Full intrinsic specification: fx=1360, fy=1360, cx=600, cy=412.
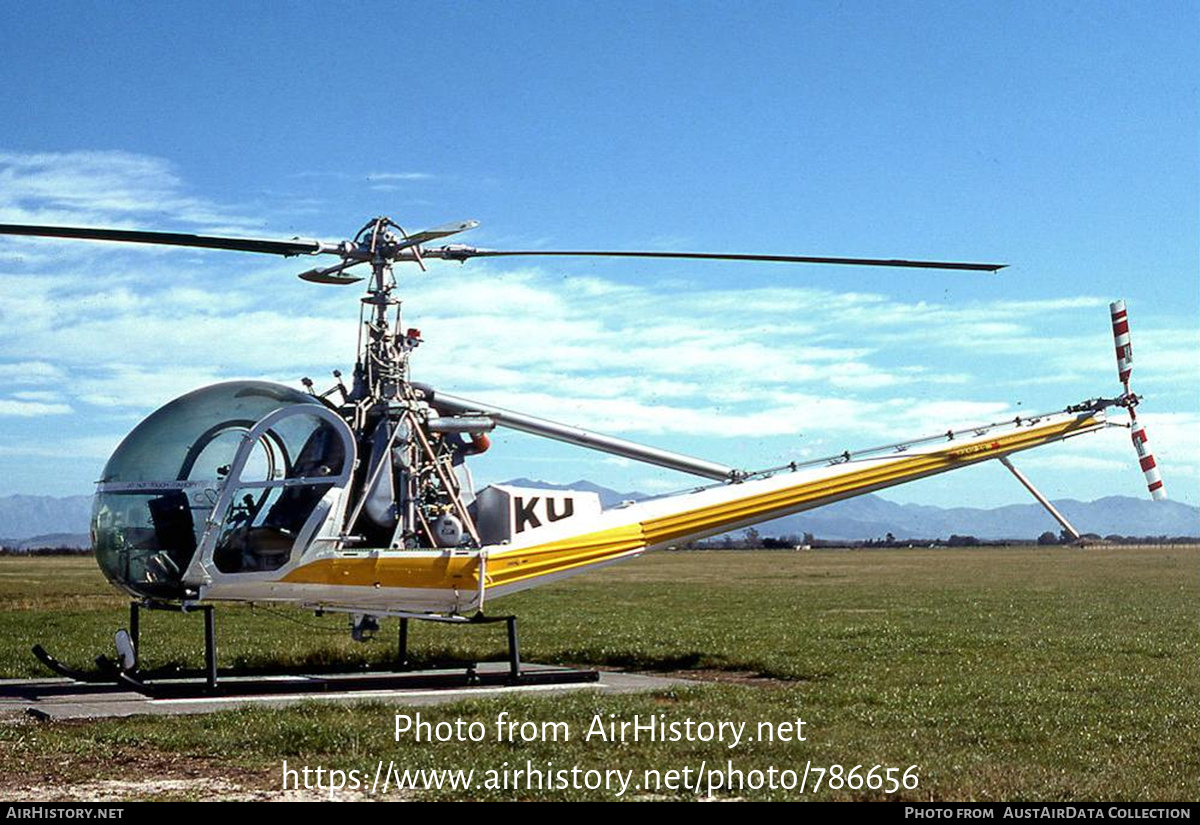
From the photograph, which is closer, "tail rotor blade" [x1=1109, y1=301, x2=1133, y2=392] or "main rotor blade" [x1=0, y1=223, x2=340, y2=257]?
"main rotor blade" [x1=0, y1=223, x2=340, y2=257]

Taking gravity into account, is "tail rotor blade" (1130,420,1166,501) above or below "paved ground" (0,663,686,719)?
above

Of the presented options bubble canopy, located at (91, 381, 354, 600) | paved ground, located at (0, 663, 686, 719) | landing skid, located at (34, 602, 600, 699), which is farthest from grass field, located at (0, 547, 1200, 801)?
bubble canopy, located at (91, 381, 354, 600)

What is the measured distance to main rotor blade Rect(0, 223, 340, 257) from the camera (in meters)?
12.4

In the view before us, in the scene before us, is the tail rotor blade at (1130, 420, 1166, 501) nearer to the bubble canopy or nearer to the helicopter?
the helicopter

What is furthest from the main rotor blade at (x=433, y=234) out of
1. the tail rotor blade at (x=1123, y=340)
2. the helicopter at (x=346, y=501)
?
the tail rotor blade at (x=1123, y=340)

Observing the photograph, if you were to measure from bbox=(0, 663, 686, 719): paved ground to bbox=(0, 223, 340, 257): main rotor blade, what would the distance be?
4500 millimetres

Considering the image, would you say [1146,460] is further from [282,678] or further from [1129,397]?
[282,678]

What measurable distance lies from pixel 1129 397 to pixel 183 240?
41.3 ft

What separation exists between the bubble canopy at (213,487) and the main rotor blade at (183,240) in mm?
1622

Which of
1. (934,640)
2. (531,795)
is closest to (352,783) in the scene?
(531,795)

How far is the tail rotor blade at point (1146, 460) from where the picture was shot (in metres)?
18.2

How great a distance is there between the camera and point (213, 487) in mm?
13695

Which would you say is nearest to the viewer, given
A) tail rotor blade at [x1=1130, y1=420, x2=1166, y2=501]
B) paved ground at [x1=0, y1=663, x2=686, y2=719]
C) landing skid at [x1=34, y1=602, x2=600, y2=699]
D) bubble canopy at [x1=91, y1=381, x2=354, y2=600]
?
paved ground at [x1=0, y1=663, x2=686, y2=719]

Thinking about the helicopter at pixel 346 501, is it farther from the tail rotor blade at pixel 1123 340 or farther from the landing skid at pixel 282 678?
the tail rotor blade at pixel 1123 340
